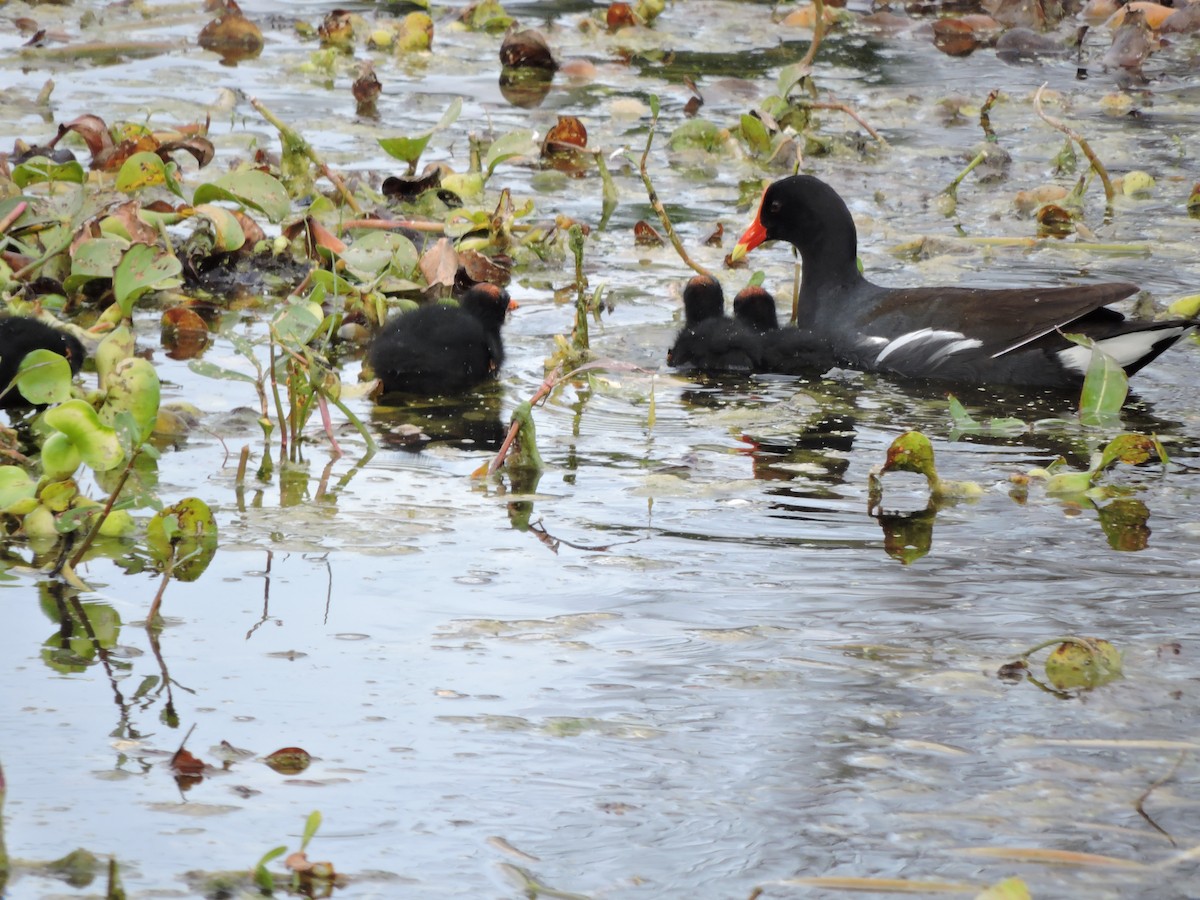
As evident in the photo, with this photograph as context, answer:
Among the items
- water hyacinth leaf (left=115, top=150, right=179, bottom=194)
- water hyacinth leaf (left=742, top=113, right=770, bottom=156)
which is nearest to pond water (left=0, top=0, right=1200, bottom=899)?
water hyacinth leaf (left=115, top=150, right=179, bottom=194)

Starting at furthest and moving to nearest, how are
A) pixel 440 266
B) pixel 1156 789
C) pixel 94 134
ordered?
pixel 94 134, pixel 440 266, pixel 1156 789

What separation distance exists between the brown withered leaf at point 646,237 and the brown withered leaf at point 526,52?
3542 millimetres

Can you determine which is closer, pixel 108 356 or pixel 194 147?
pixel 108 356

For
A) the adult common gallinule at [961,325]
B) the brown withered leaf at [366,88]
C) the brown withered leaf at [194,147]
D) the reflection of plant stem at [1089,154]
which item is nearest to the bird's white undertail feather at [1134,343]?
the adult common gallinule at [961,325]

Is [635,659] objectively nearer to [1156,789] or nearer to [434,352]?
[1156,789]

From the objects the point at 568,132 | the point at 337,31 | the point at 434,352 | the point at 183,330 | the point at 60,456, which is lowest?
the point at 183,330

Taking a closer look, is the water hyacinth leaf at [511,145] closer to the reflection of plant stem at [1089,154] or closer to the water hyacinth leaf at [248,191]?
the water hyacinth leaf at [248,191]

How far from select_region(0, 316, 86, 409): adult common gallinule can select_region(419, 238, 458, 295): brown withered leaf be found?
1535 millimetres

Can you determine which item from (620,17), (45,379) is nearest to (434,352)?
(45,379)

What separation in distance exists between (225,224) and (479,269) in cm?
100

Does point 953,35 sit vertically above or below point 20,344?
above

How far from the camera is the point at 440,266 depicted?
20.8ft

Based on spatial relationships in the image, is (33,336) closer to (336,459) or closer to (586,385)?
(336,459)

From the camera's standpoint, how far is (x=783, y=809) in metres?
2.85
